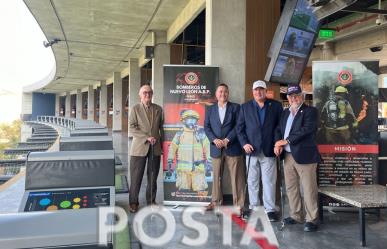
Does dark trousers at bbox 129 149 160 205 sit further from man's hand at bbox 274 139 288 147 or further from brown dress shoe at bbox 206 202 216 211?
man's hand at bbox 274 139 288 147

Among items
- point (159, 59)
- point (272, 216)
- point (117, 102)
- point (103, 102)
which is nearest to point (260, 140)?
point (272, 216)

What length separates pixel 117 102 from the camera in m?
22.9

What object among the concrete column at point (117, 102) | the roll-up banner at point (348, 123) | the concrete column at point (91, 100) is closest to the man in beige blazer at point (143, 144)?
the roll-up banner at point (348, 123)

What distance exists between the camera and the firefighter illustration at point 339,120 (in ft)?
15.4

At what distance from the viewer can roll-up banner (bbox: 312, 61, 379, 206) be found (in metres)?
4.66

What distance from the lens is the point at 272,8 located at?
5.78 m

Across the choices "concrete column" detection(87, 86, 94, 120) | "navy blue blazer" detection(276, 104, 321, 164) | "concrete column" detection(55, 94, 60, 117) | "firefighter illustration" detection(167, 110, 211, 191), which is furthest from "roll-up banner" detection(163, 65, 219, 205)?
"concrete column" detection(55, 94, 60, 117)

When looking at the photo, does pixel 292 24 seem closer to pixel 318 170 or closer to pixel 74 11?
pixel 318 170

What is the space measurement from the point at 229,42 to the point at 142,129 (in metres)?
1.89

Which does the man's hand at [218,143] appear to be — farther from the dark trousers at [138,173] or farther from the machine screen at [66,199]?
the machine screen at [66,199]

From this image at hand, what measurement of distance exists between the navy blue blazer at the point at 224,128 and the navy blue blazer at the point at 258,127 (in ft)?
0.50

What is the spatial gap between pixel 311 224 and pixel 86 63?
17.5 metres

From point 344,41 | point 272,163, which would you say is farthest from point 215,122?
point 344,41

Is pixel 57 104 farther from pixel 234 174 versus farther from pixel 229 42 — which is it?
pixel 234 174
